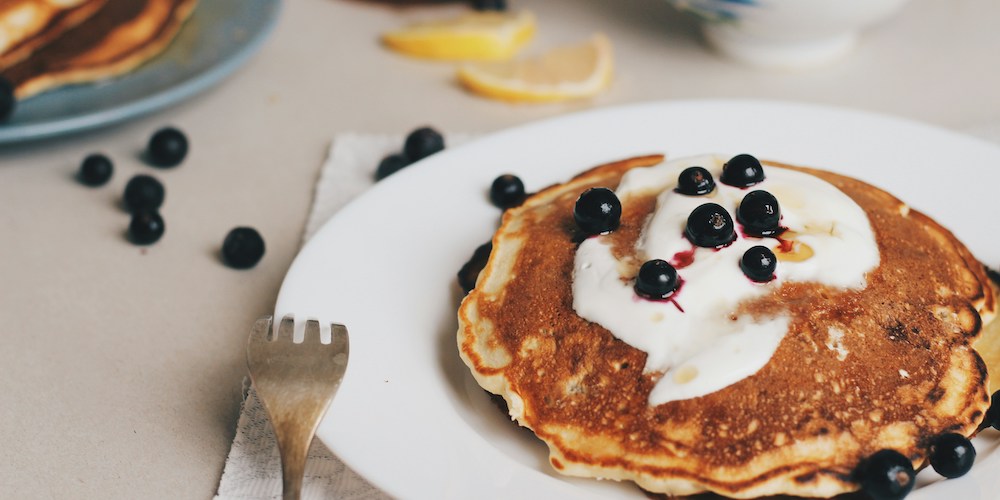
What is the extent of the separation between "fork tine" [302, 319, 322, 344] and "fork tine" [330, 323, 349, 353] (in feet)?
0.08

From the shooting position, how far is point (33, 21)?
267 cm

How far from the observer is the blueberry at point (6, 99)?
244 cm

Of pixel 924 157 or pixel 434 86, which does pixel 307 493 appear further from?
pixel 434 86

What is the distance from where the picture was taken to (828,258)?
61.7 inches

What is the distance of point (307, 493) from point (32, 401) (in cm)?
66

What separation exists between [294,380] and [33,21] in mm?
1720

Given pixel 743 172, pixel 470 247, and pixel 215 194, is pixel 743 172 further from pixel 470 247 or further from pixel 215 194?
pixel 215 194

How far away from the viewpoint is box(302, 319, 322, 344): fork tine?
1562 millimetres

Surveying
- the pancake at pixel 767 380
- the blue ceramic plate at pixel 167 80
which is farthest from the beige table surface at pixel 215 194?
the pancake at pixel 767 380

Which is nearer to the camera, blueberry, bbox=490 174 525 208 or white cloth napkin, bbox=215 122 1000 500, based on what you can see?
white cloth napkin, bbox=215 122 1000 500

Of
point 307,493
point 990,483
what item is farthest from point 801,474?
point 307,493

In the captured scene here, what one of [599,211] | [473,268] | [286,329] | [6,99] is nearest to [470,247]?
[473,268]

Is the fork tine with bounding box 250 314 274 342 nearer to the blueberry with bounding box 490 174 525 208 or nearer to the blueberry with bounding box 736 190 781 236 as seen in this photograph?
the blueberry with bounding box 490 174 525 208

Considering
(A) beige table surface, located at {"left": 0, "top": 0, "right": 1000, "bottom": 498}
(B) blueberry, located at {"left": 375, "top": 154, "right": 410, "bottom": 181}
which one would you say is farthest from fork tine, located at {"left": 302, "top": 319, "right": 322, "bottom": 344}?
(B) blueberry, located at {"left": 375, "top": 154, "right": 410, "bottom": 181}
